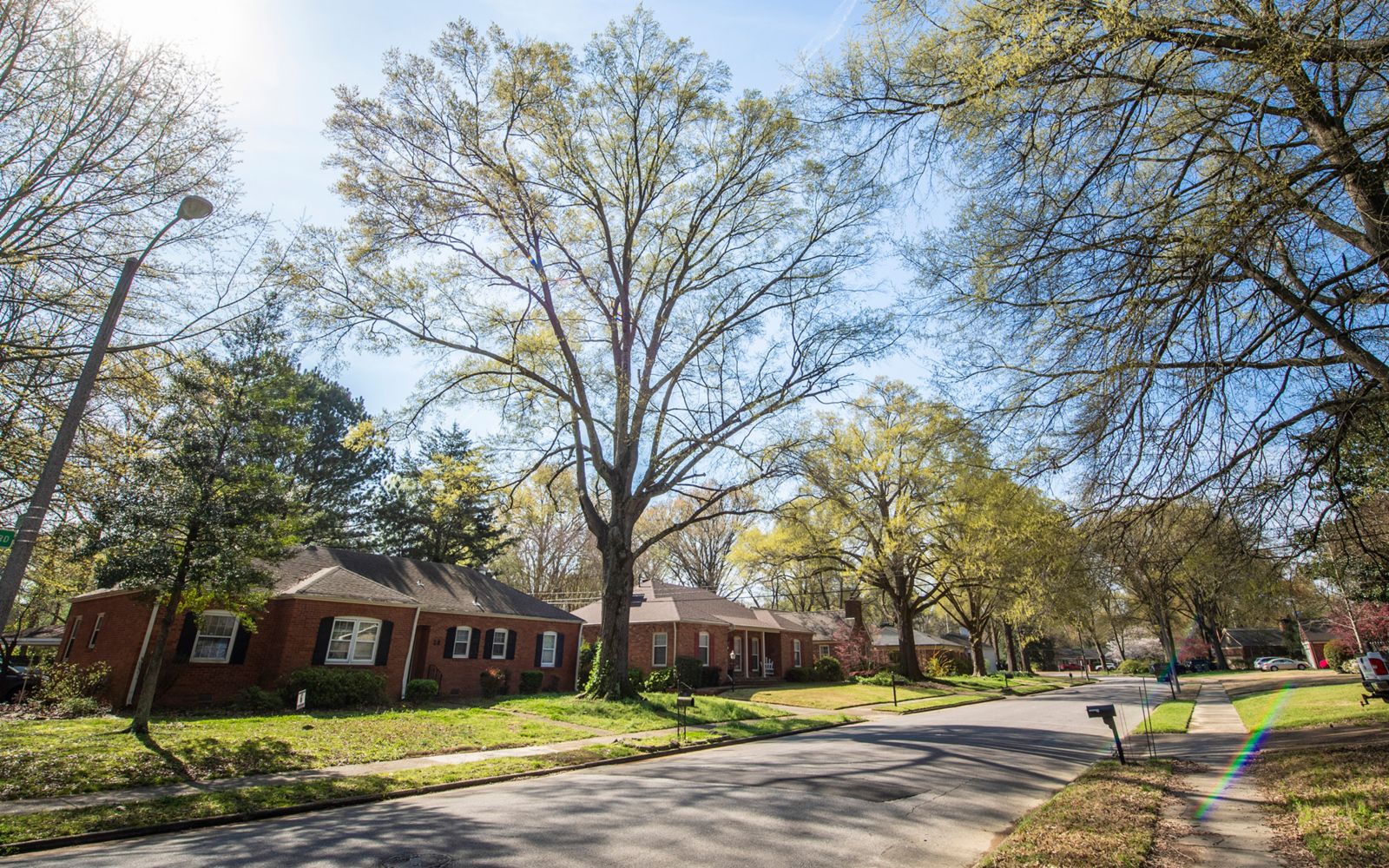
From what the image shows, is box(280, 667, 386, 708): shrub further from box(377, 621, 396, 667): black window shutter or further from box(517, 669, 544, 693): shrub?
box(517, 669, 544, 693): shrub

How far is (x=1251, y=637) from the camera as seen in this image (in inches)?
2992

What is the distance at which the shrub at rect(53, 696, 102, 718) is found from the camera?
14075 mm

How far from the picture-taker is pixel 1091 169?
6.38m

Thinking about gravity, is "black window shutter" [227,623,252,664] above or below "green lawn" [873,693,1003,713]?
above

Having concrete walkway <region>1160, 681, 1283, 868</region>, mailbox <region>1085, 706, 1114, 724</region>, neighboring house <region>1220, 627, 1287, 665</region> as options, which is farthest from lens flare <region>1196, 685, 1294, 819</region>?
neighboring house <region>1220, 627, 1287, 665</region>

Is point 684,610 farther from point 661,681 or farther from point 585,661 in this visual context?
point 661,681

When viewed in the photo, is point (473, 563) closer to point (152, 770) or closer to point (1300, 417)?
point (152, 770)

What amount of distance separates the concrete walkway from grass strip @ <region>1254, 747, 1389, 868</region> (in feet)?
0.91

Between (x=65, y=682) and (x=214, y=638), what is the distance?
9.73 feet

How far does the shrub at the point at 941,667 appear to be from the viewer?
4003 cm

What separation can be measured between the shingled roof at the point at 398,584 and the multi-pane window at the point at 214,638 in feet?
4.62

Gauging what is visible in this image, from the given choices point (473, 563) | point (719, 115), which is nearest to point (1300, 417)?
point (719, 115)

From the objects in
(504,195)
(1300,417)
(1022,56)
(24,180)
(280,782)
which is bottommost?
(280,782)

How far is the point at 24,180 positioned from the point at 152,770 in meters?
8.67
